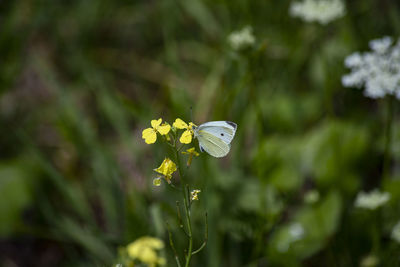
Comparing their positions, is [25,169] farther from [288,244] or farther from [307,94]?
[307,94]

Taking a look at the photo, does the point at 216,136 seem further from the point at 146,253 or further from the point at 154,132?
the point at 146,253

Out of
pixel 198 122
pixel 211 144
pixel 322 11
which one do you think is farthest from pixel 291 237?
pixel 198 122

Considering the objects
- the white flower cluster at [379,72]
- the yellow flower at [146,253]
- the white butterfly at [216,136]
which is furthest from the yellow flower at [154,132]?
the white flower cluster at [379,72]

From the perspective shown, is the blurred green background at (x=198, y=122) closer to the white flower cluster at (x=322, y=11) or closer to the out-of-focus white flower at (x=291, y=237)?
the out-of-focus white flower at (x=291, y=237)

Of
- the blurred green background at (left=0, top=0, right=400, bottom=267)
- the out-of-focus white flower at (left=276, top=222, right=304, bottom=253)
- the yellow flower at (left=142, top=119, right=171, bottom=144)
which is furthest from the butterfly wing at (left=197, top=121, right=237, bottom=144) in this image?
the out-of-focus white flower at (left=276, top=222, right=304, bottom=253)

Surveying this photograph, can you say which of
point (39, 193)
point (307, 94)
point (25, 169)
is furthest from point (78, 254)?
point (307, 94)

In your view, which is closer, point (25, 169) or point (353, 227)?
point (353, 227)
